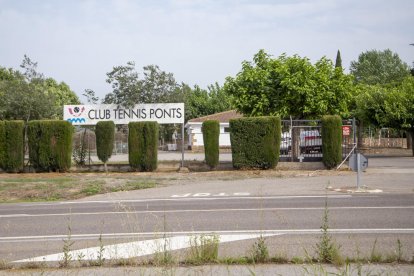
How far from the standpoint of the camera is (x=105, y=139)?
2598cm

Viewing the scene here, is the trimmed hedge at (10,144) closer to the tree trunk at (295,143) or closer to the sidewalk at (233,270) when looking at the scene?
the tree trunk at (295,143)

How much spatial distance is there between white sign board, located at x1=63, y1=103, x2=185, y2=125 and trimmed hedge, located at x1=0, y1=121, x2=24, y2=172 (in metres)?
2.52

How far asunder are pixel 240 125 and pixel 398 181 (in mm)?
7506

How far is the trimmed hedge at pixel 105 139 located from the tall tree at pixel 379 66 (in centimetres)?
5749

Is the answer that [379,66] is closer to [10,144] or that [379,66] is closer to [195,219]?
[10,144]

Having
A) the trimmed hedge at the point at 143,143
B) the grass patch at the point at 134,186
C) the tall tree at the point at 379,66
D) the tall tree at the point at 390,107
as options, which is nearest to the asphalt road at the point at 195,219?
the grass patch at the point at 134,186

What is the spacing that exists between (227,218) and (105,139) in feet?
49.6

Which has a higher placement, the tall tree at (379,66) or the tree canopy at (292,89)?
the tall tree at (379,66)

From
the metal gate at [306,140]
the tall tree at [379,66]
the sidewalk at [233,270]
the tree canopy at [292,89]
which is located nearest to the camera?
the sidewalk at [233,270]

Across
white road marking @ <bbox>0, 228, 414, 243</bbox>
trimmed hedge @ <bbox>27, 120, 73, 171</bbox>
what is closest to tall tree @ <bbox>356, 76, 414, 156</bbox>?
trimmed hedge @ <bbox>27, 120, 73, 171</bbox>

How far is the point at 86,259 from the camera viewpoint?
24.4 feet

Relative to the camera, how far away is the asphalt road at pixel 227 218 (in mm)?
8758

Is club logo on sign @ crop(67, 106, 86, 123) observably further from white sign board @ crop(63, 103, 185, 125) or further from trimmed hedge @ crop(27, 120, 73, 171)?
trimmed hedge @ crop(27, 120, 73, 171)

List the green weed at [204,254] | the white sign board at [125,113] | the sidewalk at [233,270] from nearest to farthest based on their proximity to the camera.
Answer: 1. the sidewalk at [233,270]
2. the green weed at [204,254]
3. the white sign board at [125,113]
